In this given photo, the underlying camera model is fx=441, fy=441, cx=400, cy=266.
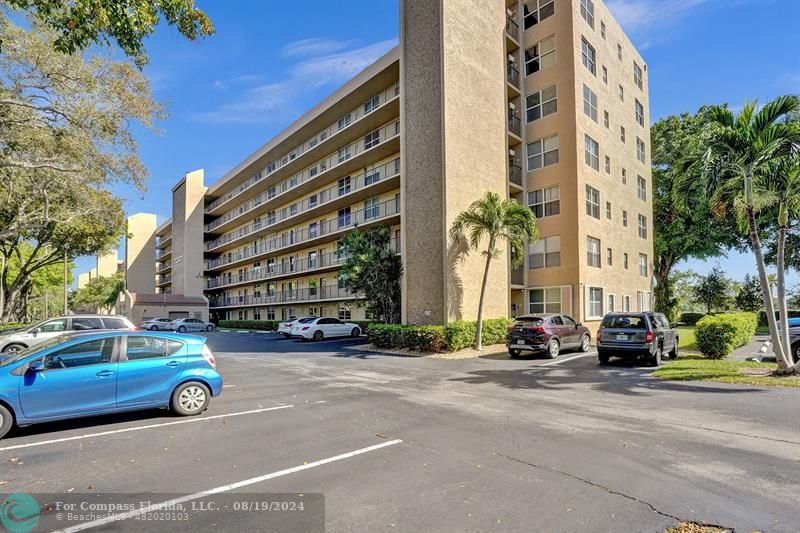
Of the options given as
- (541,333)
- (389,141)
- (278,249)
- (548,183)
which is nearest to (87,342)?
(541,333)

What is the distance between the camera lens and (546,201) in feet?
82.6

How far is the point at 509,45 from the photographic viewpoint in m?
26.7

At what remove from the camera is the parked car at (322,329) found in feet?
90.9

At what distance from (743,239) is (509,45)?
2383cm

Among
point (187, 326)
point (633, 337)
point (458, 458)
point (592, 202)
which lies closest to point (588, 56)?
point (592, 202)

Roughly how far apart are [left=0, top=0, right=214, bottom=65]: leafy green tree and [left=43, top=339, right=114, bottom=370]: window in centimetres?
580

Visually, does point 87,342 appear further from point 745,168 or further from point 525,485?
point 745,168

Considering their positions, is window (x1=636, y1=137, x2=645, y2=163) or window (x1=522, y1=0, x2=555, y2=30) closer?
window (x1=522, y1=0, x2=555, y2=30)

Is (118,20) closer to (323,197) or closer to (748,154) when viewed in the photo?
(748,154)

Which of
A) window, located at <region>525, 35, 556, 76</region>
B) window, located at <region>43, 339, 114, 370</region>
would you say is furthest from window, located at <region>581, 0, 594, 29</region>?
window, located at <region>43, 339, 114, 370</region>

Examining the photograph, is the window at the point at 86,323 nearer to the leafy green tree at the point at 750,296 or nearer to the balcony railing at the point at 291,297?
the balcony railing at the point at 291,297

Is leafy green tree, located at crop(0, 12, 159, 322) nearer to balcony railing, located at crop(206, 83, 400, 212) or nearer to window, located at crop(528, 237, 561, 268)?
balcony railing, located at crop(206, 83, 400, 212)

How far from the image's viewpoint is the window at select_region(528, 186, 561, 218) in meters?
24.6

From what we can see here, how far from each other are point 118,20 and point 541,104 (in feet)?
74.5
